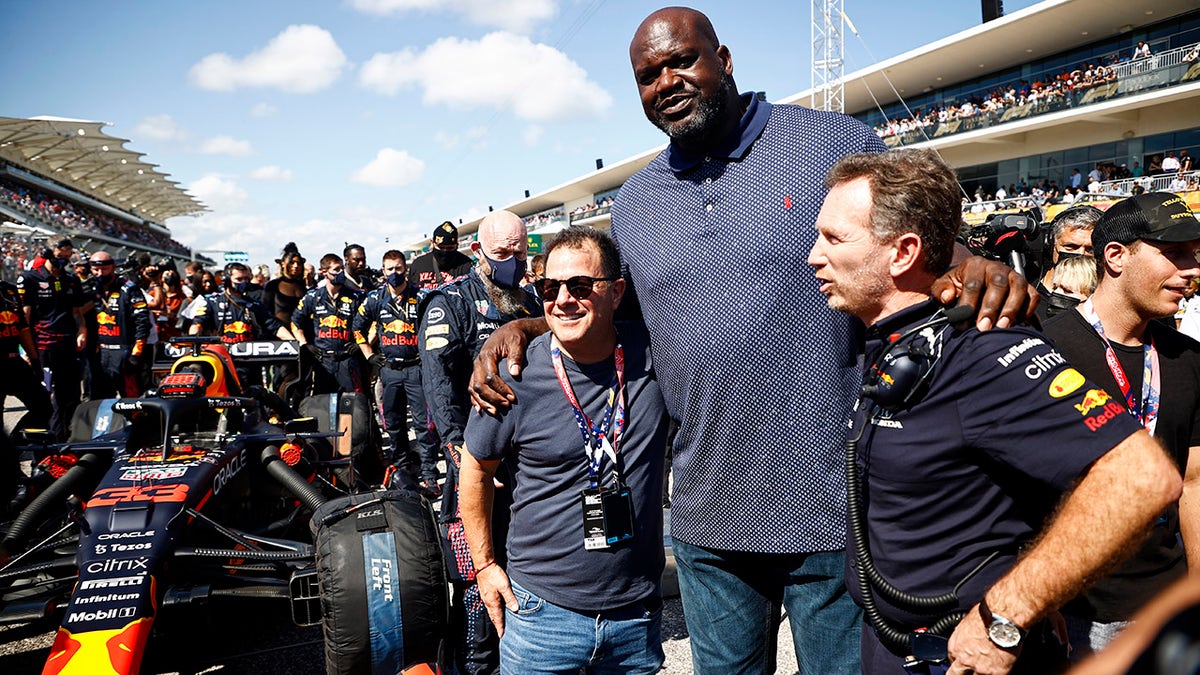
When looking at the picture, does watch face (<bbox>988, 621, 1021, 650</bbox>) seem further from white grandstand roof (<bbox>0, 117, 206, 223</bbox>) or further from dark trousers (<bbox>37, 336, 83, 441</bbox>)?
white grandstand roof (<bbox>0, 117, 206, 223</bbox>)

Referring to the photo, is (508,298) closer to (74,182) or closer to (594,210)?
(594,210)

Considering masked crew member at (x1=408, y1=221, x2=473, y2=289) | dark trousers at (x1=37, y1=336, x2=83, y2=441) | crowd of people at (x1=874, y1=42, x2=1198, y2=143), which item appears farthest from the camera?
crowd of people at (x1=874, y1=42, x2=1198, y2=143)

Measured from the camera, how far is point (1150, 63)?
2295cm

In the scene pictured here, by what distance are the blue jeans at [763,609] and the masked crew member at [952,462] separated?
0.73 ft

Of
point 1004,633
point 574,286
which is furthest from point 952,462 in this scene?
point 574,286

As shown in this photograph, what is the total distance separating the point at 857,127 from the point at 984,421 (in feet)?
3.21

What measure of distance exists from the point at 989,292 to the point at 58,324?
1000cm

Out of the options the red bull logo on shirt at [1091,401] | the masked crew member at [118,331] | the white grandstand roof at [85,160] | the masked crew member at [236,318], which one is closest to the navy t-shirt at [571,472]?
the red bull logo on shirt at [1091,401]

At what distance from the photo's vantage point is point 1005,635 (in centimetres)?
121

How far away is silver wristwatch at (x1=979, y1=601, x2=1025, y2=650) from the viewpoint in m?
1.20

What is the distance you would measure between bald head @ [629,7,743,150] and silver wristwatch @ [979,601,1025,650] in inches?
51.1

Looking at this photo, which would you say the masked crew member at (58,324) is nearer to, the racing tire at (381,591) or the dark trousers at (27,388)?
the dark trousers at (27,388)

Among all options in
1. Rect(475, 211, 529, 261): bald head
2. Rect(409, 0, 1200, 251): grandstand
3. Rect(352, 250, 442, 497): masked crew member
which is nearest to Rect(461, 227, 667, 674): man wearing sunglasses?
Rect(475, 211, 529, 261): bald head

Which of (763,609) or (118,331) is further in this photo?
(118,331)
